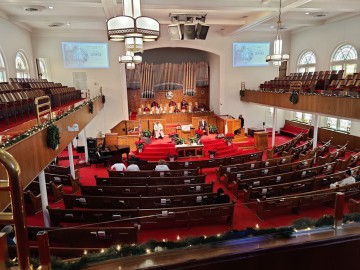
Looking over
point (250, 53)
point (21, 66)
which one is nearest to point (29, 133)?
point (21, 66)

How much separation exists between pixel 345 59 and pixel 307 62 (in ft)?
12.3

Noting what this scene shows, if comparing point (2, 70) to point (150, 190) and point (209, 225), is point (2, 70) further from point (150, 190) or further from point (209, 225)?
point (209, 225)

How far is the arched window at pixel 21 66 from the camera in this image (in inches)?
604

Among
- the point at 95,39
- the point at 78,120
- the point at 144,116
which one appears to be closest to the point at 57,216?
the point at 78,120

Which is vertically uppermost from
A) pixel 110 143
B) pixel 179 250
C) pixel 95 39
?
pixel 95 39

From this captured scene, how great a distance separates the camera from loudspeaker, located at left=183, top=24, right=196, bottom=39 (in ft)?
45.1

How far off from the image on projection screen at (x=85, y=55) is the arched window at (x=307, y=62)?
1480 cm

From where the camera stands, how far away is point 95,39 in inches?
744

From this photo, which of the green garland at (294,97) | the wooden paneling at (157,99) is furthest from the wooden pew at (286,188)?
the wooden paneling at (157,99)

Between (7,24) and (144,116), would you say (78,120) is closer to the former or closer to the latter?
(7,24)

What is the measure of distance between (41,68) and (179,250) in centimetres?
1975

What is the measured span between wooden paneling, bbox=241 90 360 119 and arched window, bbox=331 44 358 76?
181 inches

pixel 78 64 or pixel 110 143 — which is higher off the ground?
pixel 78 64

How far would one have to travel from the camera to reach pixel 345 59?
16.3 meters
